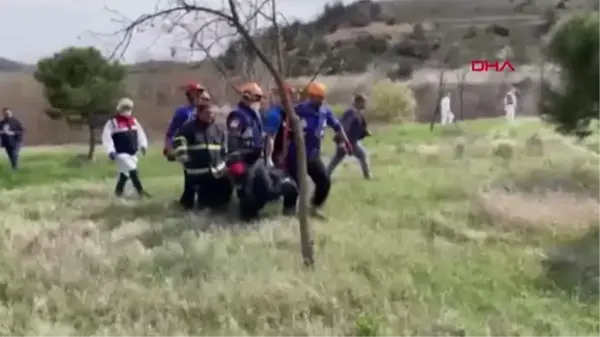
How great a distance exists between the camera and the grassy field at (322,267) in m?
6.99

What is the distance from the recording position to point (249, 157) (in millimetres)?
10008

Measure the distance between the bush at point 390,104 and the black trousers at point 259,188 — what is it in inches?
1062

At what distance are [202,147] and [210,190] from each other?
583mm

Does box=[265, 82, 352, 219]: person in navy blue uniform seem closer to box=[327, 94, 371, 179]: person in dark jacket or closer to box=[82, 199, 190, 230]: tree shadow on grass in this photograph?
box=[82, 199, 190, 230]: tree shadow on grass

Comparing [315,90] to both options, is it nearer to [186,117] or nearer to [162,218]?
[186,117]

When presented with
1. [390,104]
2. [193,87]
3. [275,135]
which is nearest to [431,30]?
[390,104]

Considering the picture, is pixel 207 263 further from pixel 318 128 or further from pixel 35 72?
pixel 35 72

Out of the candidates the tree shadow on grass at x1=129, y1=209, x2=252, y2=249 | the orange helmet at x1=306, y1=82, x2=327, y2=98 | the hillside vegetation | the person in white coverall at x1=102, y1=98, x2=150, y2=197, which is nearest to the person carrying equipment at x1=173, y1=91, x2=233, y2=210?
the tree shadow on grass at x1=129, y1=209, x2=252, y2=249

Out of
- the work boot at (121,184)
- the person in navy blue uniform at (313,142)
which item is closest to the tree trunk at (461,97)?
the work boot at (121,184)

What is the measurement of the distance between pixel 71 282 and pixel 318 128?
3.97m

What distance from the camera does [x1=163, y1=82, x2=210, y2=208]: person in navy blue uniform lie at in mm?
10758

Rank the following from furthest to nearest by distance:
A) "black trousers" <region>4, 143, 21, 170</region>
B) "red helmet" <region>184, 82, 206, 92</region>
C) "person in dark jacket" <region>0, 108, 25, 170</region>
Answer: "black trousers" <region>4, 143, 21, 170</region> → "person in dark jacket" <region>0, 108, 25, 170</region> → "red helmet" <region>184, 82, 206, 92</region>

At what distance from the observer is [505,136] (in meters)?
22.5

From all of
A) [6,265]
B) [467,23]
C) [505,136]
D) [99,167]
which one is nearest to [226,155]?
[6,265]
